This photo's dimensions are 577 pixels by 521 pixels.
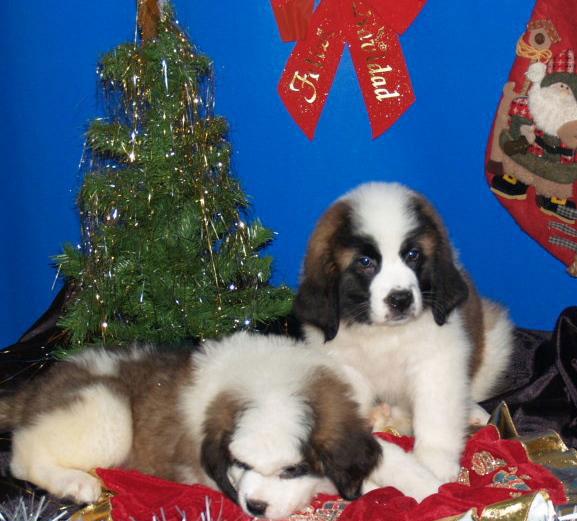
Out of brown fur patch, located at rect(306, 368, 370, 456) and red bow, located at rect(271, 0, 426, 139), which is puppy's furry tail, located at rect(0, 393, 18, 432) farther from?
red bow, located at rect(271, 0, 426, 139)

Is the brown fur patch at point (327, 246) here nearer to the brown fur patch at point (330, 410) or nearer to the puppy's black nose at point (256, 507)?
the brown fur patch at point (330, 410)

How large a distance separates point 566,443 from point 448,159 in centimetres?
168

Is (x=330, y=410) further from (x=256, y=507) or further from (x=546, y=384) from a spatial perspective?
(x=546, y=384)

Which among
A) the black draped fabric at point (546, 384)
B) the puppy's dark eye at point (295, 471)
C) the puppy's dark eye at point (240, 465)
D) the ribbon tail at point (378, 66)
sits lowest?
the black draped fabric at point (546, 384)

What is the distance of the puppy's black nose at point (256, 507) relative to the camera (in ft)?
8.98

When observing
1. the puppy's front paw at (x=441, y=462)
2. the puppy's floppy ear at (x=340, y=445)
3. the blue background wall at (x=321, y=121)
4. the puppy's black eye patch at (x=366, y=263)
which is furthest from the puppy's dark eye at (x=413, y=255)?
the blue background wall at (x=321, y=121)

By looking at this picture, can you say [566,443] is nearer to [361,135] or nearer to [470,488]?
[470,488]

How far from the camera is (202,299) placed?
420 centimetres

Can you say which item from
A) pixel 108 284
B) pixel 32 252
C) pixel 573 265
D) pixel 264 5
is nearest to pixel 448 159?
pixel 573 265

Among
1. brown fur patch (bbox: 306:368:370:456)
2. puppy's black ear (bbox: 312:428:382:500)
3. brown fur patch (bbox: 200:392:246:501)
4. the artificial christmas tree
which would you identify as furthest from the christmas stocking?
brown fur patch (bbox: 200:392:246:501)

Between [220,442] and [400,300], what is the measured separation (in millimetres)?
823

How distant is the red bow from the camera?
14.6ft

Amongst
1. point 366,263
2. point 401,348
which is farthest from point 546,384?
point 366,263

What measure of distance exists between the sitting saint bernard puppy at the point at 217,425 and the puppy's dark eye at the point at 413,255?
0.49 m
